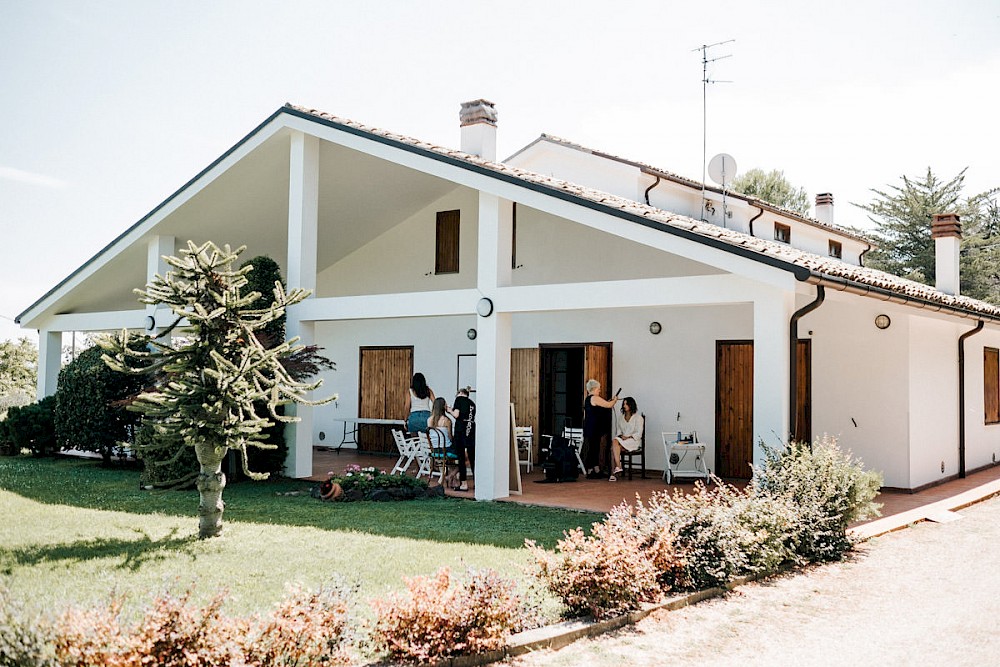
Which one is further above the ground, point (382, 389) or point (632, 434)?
point (382, 389)

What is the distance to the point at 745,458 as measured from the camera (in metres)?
12.7

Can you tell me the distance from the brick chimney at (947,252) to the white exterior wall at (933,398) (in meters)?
2.48

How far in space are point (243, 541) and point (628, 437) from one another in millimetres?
6586

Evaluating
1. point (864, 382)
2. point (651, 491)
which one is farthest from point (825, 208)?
point (651, 491)

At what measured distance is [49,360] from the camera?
1777 centimetres

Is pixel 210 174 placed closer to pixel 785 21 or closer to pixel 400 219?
pixel 400 219

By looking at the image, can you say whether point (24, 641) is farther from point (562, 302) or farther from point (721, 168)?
point (721, 168)

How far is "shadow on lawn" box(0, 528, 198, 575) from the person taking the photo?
6.94m

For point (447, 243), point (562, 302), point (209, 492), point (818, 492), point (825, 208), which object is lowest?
point (209, 492)

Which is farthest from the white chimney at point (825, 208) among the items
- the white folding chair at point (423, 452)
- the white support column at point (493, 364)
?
the white folding chair at point (423, 452)

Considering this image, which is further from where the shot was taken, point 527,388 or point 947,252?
point 947,252

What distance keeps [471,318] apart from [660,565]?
32.1 feet

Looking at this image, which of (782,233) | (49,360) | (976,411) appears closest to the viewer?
(976,411)

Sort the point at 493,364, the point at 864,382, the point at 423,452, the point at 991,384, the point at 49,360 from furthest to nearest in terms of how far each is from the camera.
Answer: the point at 49,360
the point at 991,384
the point at 423,452
the point at 864,382
the point at 493,364
